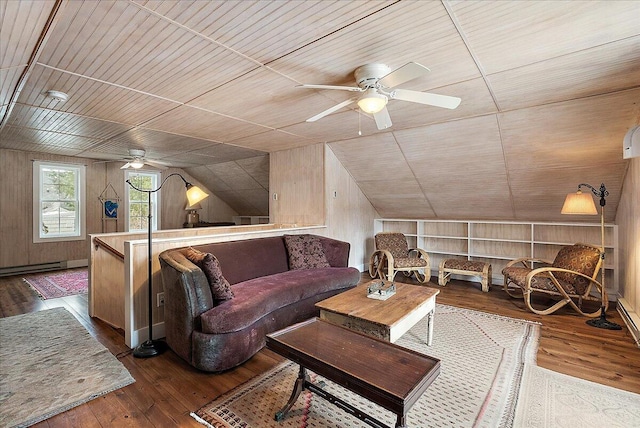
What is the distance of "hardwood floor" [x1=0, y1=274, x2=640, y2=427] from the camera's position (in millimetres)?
1889

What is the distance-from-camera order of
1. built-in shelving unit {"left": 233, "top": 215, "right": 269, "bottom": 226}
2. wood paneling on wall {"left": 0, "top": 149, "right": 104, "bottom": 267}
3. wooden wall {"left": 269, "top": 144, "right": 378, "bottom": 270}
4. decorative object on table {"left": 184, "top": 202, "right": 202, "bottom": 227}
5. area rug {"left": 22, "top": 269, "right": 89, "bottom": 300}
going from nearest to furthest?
area rug {"left": 22, "top": 269, "right": 89, "bottom": 300}
wooden wall {"left": 269, "top": 144, "right": 378, "bottom": 270}
wood paneling on wall {"left": 0, "top": 149, "right": 104, "bottom": 267}
decorative object on table {"left": 184, "top": 202, "right": 202, "bottom": 227}
built-in shelving unit {"left": 233, "top": 215, "right": 269, "bottom": 226}

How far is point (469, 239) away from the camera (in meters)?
5.27

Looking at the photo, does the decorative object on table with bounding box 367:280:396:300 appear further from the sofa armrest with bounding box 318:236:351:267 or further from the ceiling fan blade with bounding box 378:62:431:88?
the ceiling fan blade with bounding box 378:62:431:88

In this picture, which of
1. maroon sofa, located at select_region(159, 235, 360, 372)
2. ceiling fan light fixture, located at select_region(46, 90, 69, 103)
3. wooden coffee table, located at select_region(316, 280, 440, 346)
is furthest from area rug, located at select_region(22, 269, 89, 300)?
wooden coffee table, located at select_region(316, 280, 440, 346)

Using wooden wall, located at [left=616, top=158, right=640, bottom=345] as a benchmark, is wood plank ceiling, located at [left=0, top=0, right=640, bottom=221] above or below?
above

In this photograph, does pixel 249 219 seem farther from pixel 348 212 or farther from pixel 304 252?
pixel 304 252

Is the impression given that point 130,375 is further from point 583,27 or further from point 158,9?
point 583,27

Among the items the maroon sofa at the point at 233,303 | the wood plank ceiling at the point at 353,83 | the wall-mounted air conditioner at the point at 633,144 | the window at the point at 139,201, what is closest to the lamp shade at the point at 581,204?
the wood plank ceiling at the point at 353,83

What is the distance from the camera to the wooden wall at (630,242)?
307 cm

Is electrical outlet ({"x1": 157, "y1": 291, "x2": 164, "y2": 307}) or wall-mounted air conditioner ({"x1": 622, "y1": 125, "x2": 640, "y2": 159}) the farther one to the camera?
electrical outlet ({"x1": 157, "y1": 291, "x2": 164, "y2": 307})

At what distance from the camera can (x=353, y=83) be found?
8.96 ft

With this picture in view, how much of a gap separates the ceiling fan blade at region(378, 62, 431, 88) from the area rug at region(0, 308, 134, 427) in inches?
117

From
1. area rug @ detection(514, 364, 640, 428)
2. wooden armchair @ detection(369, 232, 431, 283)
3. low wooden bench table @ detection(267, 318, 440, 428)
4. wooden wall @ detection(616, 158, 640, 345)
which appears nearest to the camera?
low wooden bench table @ detection(267, 318, 440, 428)

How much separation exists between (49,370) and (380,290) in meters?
2.84
